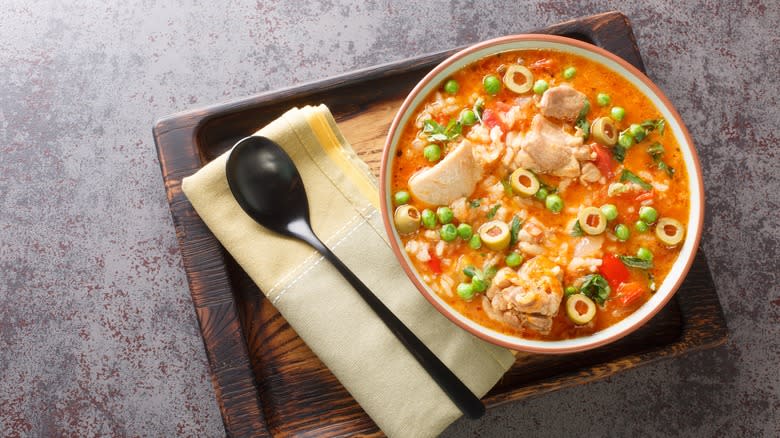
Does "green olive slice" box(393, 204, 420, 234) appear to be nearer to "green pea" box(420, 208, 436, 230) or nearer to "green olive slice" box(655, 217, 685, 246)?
"green pea" box(420, 208, 436, 230)

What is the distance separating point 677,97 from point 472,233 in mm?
1821

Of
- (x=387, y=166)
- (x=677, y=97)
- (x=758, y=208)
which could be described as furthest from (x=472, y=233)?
(x=758, y=208)

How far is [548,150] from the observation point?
8.30ft

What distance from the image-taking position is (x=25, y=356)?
3506 millimetres

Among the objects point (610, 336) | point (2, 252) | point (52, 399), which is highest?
point (610, 336)

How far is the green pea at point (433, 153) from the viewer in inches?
103

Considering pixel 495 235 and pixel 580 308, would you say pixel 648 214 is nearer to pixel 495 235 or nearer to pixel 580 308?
pixel 580 308

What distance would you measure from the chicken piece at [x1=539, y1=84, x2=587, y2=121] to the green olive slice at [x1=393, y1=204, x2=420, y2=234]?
0.73m

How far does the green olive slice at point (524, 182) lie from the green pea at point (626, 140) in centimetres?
43

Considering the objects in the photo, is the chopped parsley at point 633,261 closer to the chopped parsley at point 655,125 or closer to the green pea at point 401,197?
the chopped parsley at point 655,125

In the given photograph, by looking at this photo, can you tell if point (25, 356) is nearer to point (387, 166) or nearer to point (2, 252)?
point (2, 252)

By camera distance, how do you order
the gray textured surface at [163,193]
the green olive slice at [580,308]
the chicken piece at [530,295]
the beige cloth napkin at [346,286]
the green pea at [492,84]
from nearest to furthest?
the chicken piece at [530,295]
the green olive slice at [580,308]
the green pea at [492,84]
the beige cloth napkin at [346,286]
the gray textured surface at [163,193]

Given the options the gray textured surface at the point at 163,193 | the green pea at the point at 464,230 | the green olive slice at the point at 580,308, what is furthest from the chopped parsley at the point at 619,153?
the gray textured surface at the point at 163,193

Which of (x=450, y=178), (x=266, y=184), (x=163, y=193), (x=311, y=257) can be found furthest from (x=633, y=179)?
(x=163, y=193)
